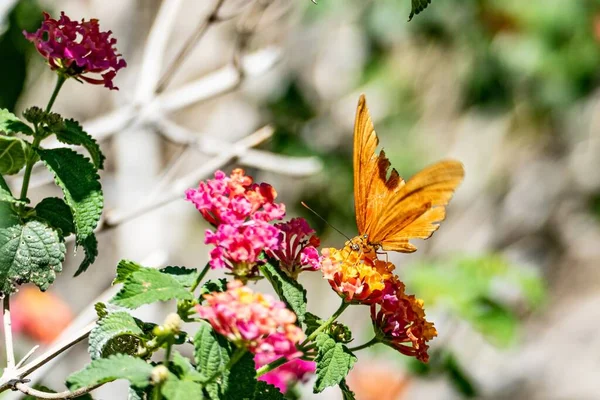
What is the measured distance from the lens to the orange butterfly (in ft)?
A: 2.92

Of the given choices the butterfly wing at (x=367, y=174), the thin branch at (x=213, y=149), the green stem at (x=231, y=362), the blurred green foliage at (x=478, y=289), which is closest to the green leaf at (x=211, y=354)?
the green stem at (x=231, y=362)

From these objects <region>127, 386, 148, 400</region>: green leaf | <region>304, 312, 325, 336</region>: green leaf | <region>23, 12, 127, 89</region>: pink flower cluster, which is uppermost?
<region>23, 12, 127, 89</region>: pink flower cluster

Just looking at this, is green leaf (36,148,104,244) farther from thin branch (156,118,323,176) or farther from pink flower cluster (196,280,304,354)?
thin branch (156,118,323,176)

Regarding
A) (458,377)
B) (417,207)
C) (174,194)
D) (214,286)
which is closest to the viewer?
(214,286)

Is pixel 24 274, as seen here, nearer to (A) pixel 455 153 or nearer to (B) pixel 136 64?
(B) pixel 136 64

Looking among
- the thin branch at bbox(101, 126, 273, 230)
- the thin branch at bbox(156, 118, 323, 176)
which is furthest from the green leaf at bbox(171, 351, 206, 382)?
the thin branch at bbox(156, 118, 323, 176)

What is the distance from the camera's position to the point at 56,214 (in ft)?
2.73

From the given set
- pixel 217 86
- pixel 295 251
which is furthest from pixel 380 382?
pixel 295 251

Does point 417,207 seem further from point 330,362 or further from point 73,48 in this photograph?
point 73,48

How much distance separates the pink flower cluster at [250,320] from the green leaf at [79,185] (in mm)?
170

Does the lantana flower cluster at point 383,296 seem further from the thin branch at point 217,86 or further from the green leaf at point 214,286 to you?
the thin branch at point 217,86

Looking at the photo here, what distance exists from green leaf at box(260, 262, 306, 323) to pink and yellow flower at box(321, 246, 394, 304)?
37 millimetres

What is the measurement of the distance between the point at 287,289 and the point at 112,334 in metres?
0.17

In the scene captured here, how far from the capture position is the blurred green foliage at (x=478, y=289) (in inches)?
79.1
